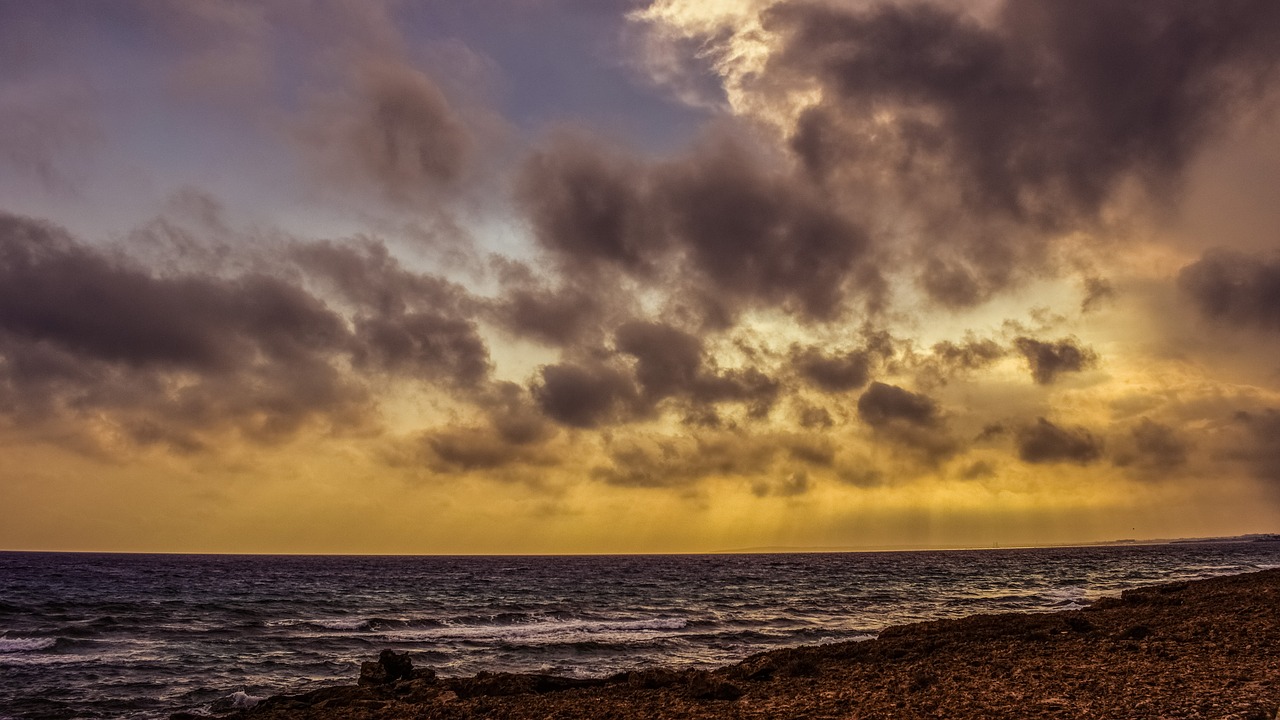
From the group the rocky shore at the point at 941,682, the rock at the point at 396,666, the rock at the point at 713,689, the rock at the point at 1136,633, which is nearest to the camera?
the rocky shore at the point at 941,682

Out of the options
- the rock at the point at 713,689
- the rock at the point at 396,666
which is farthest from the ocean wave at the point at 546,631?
the rock at the point at 713,689

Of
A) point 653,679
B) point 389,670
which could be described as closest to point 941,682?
point 653,679

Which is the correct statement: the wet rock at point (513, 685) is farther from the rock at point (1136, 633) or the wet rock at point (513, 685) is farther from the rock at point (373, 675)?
the rock at point (1136, 633)

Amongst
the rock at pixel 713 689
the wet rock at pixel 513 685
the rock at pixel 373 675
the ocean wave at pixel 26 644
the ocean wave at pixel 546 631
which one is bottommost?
the ocean wave at pixel 546 631

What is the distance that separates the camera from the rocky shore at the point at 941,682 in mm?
12805

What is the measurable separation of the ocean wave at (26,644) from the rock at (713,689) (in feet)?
111

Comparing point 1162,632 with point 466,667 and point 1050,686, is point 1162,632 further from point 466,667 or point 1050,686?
point 466,667

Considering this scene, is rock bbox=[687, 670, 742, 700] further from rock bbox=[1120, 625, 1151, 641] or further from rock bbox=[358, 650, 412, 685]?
rock bbox=[1120, 625, 1151, 641]

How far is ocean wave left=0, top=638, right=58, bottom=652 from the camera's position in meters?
34.2

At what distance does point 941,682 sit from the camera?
1523 cm

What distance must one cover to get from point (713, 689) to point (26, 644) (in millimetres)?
36493

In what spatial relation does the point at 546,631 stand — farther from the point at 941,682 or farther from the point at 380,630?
the point at 941,682

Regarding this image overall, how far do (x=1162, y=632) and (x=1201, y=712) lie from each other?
A: 10.7 metres

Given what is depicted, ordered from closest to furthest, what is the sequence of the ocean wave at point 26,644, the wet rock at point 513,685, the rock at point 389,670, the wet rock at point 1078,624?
the wet rock at point 513,685
the rock at point 389,670
the wet rock at point 1078,624
the ocean wave at point 26,644
